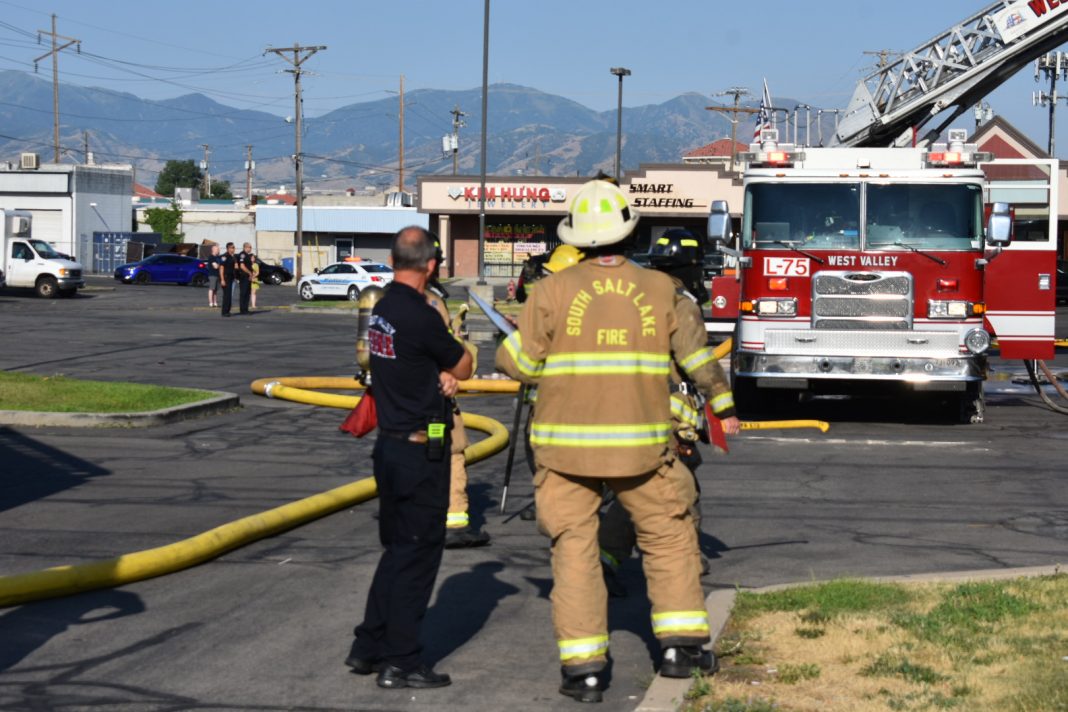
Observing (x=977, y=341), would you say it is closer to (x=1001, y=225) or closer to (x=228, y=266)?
(x=1001, y=225)

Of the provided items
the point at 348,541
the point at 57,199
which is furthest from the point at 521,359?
the point at 57,199

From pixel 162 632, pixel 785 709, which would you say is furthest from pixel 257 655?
pixel 785 709

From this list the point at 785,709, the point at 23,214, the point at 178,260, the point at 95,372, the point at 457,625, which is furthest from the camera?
the point at 178,260

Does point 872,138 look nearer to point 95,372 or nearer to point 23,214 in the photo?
point 95,372

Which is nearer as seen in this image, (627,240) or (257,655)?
(627,240)

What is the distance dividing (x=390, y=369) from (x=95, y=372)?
49.5ft

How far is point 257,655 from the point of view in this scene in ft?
21.0

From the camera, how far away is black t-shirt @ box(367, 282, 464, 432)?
6.15 meters

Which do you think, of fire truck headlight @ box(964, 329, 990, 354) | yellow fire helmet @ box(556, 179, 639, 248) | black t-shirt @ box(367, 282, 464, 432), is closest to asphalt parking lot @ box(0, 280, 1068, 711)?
fire truck headlight @ box(964, 329, 990, 354)

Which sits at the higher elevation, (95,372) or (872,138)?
(872,138)

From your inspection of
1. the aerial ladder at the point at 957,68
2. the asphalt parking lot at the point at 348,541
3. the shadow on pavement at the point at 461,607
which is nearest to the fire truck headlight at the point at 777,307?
the asphalt parking lot at the point at 348,541

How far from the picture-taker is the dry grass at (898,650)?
5465 mm

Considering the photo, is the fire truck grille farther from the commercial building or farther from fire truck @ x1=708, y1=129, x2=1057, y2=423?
the commercial building

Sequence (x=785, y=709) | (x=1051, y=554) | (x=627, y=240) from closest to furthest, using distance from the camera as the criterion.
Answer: (x=785, y=709)
(x=627, y=240)
(x=1051, y=554)
